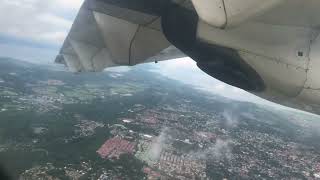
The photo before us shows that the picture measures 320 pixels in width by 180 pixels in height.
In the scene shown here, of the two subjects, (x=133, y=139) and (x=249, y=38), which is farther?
(x=133, y=139)

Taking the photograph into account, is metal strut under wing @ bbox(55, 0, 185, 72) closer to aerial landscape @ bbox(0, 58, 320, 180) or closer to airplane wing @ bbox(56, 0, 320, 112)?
airplane wing @ bbox(56, 0, 320, 112)

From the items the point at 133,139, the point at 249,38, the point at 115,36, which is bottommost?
the point at 133,139

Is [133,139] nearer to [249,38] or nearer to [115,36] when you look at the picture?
[115,36]

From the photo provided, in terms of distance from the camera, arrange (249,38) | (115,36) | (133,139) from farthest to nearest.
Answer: (133,139), (115,36), (249,38)

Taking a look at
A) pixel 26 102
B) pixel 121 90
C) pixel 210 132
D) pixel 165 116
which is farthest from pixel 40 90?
pixel 210 132

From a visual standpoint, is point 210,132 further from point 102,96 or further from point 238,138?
point 102,96

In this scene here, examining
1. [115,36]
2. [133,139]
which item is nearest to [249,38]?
[115,36]

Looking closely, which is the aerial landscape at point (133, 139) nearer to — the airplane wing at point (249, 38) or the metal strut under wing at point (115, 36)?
the metal strut under wing at point (115, 36)

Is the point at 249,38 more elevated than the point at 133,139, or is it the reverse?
the point at 249,38
